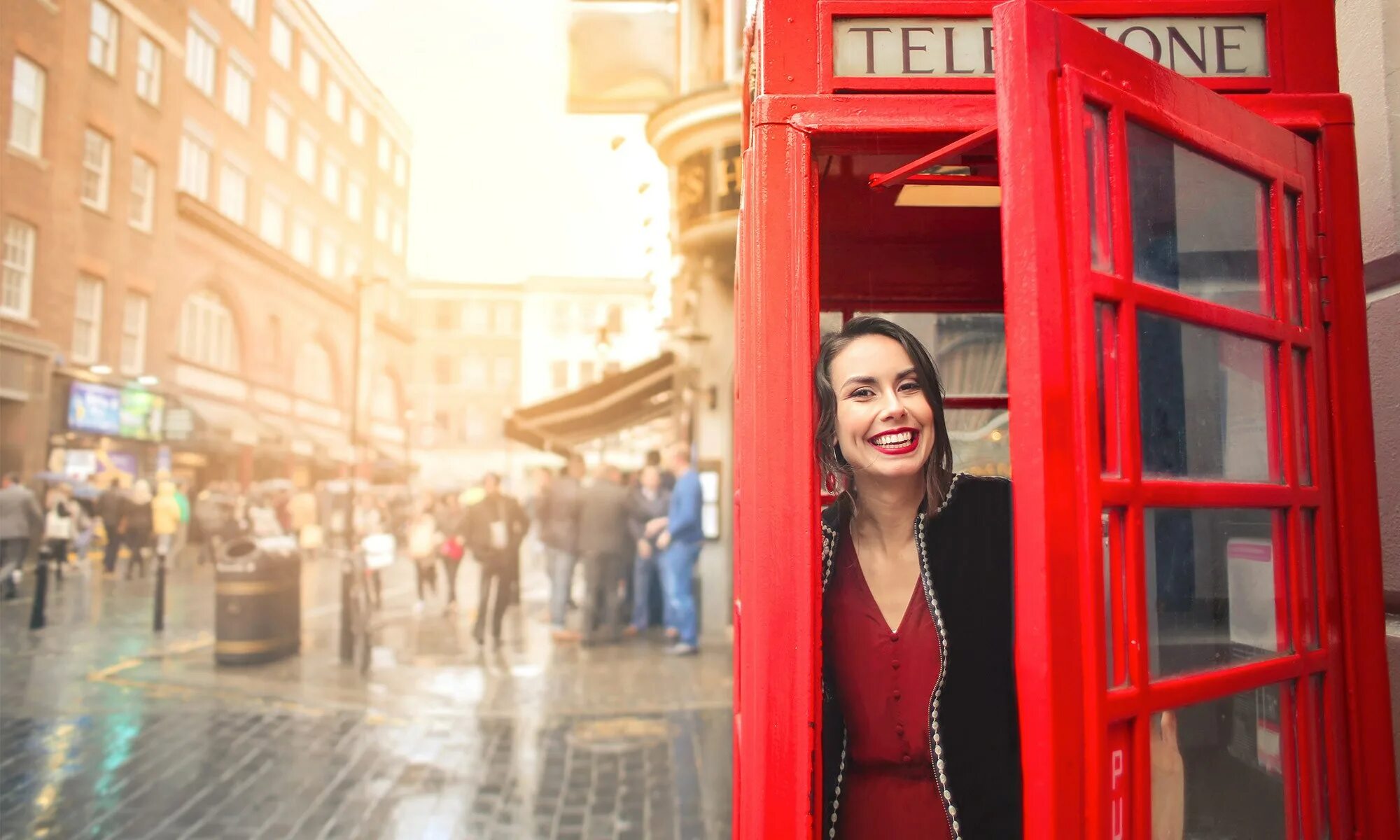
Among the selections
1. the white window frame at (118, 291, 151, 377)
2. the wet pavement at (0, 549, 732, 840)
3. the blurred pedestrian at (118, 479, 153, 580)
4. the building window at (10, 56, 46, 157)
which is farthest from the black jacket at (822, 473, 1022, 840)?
the white window frame at (118, 291, 151, 377)

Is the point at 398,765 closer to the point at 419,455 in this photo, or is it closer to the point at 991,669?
the point at 991,669

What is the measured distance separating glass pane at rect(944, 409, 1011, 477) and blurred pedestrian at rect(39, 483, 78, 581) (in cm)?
1203

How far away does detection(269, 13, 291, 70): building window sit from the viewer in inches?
619

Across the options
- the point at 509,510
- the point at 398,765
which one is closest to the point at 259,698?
the point at 398,765

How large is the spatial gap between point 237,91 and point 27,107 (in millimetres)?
6720

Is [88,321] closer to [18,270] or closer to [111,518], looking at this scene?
[18,270]

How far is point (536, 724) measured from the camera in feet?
20.6

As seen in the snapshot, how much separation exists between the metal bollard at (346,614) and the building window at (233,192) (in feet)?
42.9

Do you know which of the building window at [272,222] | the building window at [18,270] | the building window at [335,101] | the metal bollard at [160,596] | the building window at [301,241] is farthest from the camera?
the building window at [301,241]

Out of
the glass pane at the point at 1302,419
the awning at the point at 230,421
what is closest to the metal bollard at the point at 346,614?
the glass pane at the point at 1302,419

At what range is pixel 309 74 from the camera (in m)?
18.6

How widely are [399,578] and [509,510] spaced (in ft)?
29.4

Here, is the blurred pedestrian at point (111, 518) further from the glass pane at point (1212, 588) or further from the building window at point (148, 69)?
the glass pane at point (1212, 588)

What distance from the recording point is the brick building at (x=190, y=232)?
1190 cm
